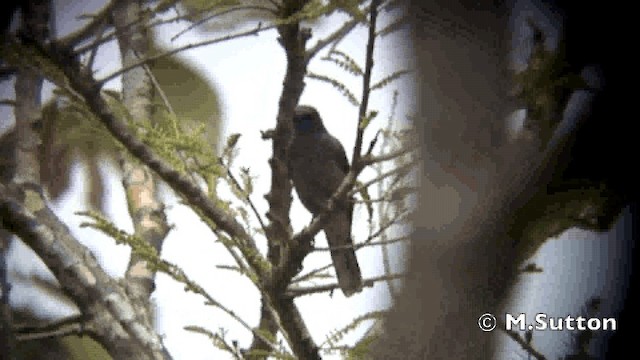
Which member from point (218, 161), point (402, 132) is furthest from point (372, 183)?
point (218, 161)

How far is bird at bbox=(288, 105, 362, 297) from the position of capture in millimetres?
769

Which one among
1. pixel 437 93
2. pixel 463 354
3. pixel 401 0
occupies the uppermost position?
pixel 401 0

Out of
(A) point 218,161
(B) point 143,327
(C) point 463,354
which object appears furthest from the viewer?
(B) point 143,327

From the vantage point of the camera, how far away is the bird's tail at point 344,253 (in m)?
0.76

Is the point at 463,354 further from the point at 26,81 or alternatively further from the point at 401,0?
the point at 26,81

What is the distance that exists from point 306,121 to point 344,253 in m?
0.19

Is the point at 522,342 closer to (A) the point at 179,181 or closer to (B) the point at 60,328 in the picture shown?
(A) the point at 179,181

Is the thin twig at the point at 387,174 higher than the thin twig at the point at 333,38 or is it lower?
lower

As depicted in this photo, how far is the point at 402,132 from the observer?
0.71 metres

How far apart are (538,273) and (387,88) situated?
24 centimetres

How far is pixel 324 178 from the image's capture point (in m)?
0.95

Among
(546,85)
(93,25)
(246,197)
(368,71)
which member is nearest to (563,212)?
(546,85)

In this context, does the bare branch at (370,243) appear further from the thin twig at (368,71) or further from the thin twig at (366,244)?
the thin twig at (368,71)

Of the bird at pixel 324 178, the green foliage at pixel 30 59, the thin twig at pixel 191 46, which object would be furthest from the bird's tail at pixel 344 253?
the green foliage at pixel 30 59
